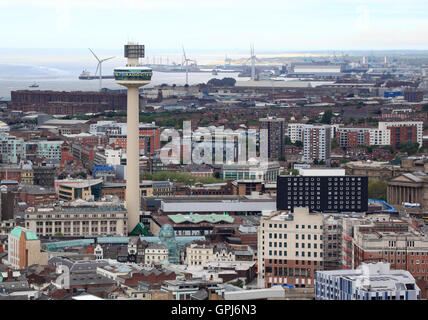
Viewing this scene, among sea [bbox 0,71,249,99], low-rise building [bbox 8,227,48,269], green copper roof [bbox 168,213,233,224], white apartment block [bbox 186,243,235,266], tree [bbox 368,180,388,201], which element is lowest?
tree [bbox 368,180,388,201]

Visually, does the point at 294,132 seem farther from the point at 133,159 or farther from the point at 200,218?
the point at 200,218

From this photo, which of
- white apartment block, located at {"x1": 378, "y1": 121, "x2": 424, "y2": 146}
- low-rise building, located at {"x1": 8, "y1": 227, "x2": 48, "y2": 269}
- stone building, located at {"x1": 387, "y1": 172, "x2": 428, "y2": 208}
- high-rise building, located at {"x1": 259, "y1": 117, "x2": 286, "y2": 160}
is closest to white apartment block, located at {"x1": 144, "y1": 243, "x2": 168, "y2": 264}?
low-rise building, located at {"x1": 8, "y1": 227, "x2": 48, "y2": 269}

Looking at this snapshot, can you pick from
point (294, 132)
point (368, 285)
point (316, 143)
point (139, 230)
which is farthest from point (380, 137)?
point (368, 285)

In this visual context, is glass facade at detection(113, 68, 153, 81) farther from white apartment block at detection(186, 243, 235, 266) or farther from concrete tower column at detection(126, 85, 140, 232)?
white apartment block at detection(186, 243, 235, 266)
